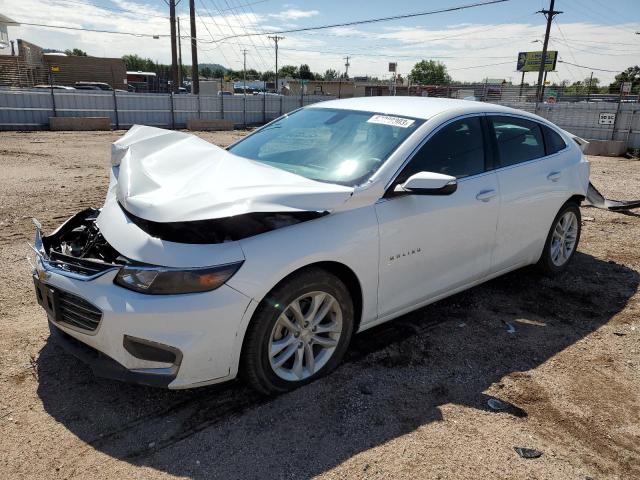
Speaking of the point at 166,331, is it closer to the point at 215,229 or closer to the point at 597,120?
the point at 215,229

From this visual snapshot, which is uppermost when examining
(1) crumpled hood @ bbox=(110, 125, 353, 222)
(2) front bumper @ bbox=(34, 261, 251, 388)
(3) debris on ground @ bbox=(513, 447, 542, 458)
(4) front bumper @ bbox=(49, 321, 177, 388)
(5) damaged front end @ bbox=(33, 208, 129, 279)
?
(1) crumpled hood @ bbox=(110, 125, 353, 222)

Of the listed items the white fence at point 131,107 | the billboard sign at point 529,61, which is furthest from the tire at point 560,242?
the billboard sign at point 529,61

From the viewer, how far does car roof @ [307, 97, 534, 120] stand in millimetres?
3734

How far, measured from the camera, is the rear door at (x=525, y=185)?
4047 mm

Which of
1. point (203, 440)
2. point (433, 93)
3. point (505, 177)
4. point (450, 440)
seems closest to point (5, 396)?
point (203, 440)

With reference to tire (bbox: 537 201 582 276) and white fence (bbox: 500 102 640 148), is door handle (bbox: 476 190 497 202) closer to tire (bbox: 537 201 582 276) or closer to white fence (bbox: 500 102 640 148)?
tire (bbox: 537 201 582 276)

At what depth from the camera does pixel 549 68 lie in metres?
45.3

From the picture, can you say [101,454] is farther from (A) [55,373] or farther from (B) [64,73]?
(B) [64,73]

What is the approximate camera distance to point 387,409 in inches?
115

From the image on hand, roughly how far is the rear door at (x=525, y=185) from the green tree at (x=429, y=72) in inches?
3844

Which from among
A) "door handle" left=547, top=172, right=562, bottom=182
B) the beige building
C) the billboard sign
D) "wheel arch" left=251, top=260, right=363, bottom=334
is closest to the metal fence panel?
the beige building

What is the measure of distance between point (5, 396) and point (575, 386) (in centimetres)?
343

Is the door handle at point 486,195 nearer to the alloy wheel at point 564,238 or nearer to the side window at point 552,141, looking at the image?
the side window at point 552,141

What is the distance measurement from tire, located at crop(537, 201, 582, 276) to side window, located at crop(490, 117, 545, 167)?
27.3 inches
